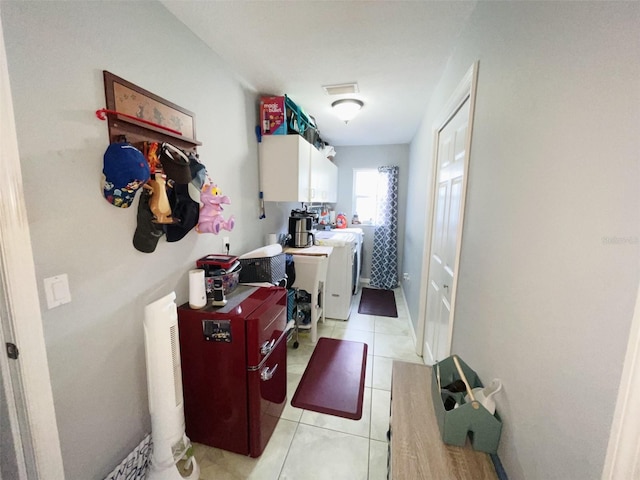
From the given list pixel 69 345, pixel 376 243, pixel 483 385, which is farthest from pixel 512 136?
pixel 376 243

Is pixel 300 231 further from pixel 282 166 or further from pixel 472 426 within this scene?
pixel 472 426

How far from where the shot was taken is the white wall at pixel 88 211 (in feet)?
2.91

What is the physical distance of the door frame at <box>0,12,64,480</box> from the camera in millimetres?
782

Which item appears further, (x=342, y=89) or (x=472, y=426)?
(x=342, y=89)

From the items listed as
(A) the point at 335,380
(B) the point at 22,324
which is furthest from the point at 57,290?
(A) the point at 335,380

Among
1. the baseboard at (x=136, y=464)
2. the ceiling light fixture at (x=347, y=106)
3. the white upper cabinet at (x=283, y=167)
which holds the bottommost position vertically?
the baseboard at (x=136, y=464)

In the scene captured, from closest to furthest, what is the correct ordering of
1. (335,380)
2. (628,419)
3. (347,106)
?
(628,419), (335,380), (347,106)

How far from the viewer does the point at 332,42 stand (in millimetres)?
1603

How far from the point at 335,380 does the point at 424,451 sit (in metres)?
1.38

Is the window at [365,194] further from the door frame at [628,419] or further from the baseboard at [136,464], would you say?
the door frame at [628,419]

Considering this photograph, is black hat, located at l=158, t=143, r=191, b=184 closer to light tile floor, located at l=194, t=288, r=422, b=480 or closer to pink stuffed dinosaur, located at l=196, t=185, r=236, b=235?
pink stuffed dinosaur, located at l=196, t=185, r=236, b=235

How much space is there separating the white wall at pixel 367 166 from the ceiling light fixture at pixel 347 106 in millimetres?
1856

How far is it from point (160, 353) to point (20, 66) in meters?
1.18

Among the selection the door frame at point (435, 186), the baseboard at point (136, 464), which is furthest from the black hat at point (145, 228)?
the door frame at point (435, 186)
